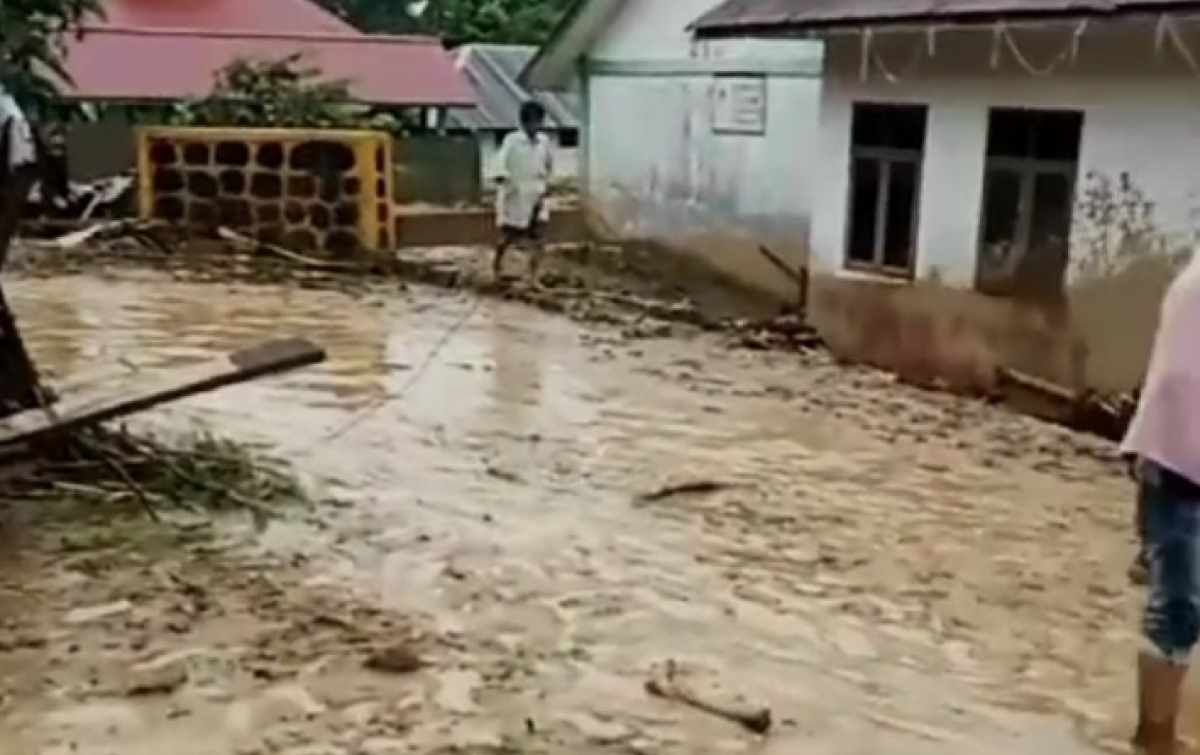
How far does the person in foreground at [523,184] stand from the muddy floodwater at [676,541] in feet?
10.7

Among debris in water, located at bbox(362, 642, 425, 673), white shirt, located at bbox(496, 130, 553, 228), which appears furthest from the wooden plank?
white shirt, located at bbox(496, 130, 553, 228)

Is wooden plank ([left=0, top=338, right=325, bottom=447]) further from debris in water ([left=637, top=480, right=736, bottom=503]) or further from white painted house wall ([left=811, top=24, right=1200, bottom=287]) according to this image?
Result: white painted house wall ([left=811, top=24, right=1200, bottom=287])

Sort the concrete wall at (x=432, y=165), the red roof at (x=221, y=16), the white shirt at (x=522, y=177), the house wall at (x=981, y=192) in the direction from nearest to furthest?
the house wall at (x=981, y=192) < the white shirt at (x=522, y=177) < the concrete wall at (x=432, y=165) < the red roof at (x=221, y=16)

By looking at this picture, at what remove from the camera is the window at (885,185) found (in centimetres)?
1302

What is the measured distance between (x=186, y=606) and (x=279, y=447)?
279 centimetres

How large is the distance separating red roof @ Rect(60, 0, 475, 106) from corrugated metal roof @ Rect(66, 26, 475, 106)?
1 centimetres

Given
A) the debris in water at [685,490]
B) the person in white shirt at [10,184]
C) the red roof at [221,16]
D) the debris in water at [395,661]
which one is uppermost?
the red roof at [221,16]

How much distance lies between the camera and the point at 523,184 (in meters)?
16.0

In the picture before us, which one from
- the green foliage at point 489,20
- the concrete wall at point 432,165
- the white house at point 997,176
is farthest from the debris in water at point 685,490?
the green foliage at point 489,20

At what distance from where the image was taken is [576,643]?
233 inches

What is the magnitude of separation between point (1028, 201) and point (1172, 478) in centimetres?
773

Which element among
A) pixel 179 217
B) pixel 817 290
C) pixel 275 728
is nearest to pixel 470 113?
pixel 179 217

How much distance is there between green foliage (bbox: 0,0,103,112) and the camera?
1375cm

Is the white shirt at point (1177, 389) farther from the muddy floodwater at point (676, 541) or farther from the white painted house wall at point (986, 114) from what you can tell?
the white painted house wall at point (986, 114)
